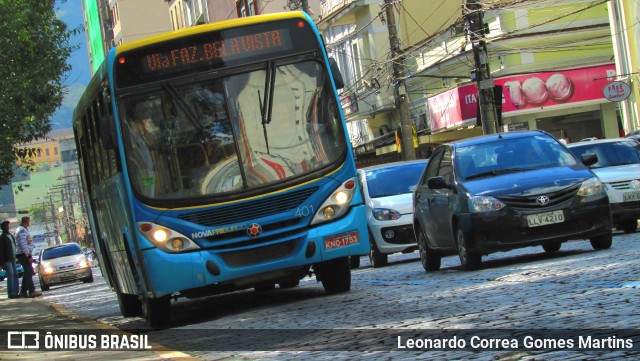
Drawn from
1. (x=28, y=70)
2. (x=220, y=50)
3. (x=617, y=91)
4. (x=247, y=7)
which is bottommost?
(x=617, y=91)

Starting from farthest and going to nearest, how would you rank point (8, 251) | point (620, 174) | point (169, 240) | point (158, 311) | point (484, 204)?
point (8, 251) → point (620, 174) → point (484, 204) → point (158, 311) → point (169, 240)

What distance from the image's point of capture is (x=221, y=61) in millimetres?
12578

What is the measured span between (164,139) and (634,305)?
5902mm

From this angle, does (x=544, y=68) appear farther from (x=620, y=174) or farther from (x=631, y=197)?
(x=631, y=197)

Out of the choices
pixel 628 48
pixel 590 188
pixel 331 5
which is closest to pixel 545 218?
pixel 590 188

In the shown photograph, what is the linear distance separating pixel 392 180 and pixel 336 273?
23.7 feet

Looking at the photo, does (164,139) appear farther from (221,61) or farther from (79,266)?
(79,266)

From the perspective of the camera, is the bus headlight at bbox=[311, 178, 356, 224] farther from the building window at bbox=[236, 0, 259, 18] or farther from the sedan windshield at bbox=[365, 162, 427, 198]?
the building window at bbox=[236, 0, 259, 18]

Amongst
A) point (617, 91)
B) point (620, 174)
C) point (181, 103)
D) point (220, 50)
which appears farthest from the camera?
point (617, 91)

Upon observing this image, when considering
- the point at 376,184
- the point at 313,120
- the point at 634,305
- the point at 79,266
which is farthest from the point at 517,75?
the point at 634,305

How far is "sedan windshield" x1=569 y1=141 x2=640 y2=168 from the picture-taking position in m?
20.0

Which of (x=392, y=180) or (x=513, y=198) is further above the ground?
(x=392, y=180)

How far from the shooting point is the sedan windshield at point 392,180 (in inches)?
786

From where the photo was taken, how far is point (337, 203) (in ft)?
40.7
